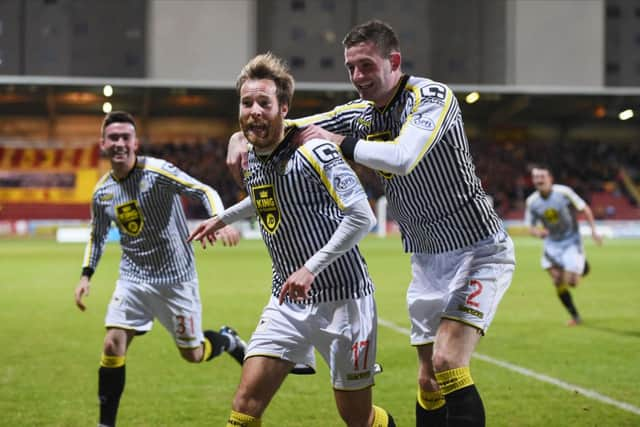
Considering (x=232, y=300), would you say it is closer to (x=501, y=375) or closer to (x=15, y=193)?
(x=501, y=375)

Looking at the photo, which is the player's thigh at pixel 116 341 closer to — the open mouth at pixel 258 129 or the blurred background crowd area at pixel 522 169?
the open mouth at pixel 258 129

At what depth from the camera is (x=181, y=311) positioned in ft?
21.3

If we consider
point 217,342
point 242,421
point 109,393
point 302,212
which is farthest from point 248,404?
point 217,342

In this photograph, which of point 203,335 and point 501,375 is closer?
point 203,335

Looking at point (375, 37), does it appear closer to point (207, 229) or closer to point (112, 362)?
point (207, 229)

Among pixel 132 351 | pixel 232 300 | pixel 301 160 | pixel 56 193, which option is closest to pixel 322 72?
pixel 56 193

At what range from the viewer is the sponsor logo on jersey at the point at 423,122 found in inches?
163

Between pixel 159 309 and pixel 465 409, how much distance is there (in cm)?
292

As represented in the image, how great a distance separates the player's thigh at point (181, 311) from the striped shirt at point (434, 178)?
2241 mm

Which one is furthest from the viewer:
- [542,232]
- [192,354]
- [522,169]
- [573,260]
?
[522,169]

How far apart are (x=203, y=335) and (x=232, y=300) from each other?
751cm

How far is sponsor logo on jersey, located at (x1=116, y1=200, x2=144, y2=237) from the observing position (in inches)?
251

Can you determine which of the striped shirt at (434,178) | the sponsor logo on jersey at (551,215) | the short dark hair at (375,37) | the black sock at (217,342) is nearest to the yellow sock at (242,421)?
the striped shirt at (434,178)

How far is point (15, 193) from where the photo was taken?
41.7 meters
